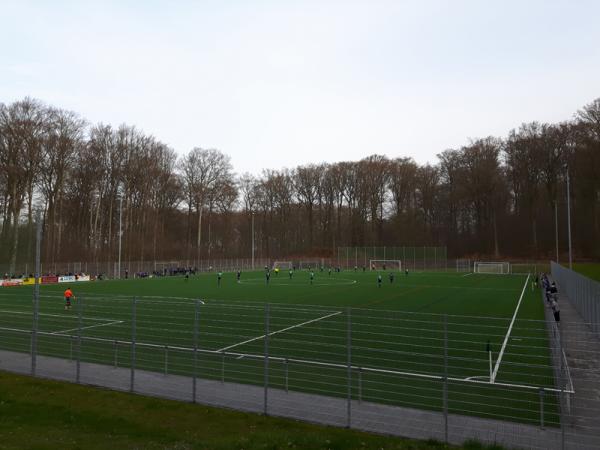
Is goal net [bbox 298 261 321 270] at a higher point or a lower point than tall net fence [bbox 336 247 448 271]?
lower

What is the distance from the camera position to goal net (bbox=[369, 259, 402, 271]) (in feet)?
268

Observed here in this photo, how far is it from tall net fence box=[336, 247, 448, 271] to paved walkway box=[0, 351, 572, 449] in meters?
70.7

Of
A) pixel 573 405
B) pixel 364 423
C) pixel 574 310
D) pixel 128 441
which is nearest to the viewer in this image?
pixel 128 441

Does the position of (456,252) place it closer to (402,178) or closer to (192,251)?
(402,178)

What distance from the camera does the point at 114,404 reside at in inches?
387

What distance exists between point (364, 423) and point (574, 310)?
826 inches

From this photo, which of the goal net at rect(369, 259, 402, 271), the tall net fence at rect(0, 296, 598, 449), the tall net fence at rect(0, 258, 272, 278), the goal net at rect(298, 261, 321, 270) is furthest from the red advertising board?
the goal net at rect(369, 259, 402, 271)

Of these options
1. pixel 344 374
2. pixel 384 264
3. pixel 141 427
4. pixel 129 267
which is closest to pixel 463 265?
pixel 384 264

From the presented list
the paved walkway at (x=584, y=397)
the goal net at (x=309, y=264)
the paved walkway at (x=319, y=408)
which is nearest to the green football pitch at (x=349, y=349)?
the paved walkway at (x=319, y=408)

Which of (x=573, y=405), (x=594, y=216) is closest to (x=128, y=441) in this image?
(x=573, y=405)

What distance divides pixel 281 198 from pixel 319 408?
88276mm

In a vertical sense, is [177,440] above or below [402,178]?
below

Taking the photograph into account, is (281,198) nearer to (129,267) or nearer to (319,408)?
(129,267)

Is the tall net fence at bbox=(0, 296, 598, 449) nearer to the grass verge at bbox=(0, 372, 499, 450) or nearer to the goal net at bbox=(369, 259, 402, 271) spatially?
the grass verge at bbox=(0, 372, 499, 450)
